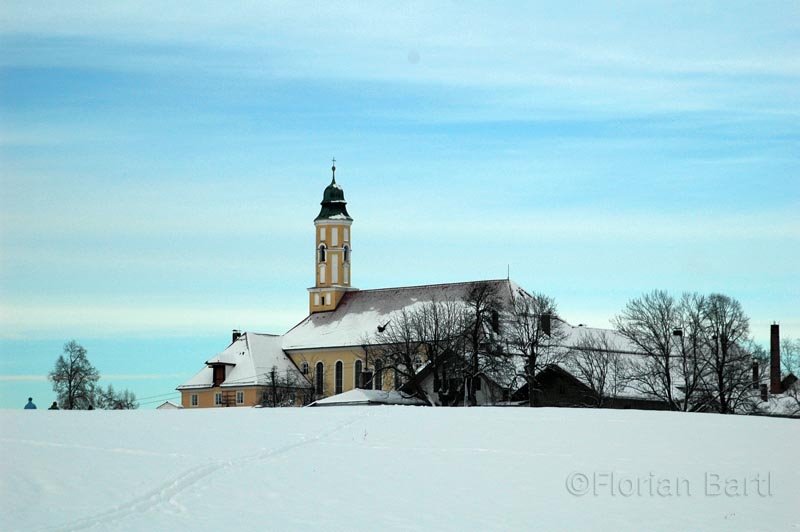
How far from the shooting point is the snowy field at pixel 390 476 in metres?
20.6

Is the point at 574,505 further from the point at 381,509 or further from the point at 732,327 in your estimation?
the point at 732,327

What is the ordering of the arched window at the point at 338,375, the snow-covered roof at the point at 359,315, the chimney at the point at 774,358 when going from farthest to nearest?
1. the arched window at the point at 338,375
2. the snow-covered roof at the point at 359,315
3. the chimney at the point at 774,358

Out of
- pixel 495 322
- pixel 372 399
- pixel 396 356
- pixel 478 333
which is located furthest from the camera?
pixel 396 356

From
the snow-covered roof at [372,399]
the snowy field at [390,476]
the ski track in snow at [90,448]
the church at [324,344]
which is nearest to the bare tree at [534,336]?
the snow-covered roof at [372,399]

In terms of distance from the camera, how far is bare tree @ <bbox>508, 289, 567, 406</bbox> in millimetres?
79250

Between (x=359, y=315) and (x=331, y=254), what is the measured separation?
809cm

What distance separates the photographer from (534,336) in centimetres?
8100

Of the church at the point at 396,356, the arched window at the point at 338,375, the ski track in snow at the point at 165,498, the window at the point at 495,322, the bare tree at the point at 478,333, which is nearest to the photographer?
the ski track in snow at the point at 165,498

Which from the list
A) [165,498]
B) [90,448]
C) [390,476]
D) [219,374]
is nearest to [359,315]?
[219,374]

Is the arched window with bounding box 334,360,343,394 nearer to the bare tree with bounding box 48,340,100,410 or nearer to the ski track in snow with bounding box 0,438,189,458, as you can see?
the bare tree with bounding box 48,340,100,410

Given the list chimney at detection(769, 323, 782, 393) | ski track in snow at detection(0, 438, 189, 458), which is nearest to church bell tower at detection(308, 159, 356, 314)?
chimney at detection(769, 323, 782, 393)

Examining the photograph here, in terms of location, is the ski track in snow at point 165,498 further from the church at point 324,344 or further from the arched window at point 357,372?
the arched window at point 357,372

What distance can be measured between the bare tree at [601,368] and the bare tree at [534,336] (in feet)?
6.66

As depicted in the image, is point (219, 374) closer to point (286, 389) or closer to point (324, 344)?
point (286, 389)
